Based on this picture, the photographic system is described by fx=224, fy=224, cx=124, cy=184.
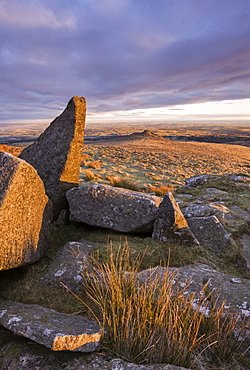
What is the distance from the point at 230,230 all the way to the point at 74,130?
556 cm

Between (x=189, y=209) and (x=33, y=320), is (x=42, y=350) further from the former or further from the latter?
(x=189, y=209)

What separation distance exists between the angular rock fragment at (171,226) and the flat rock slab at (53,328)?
3153mm

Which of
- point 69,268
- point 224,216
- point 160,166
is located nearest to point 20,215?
point 69,268

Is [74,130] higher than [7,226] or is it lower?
higher

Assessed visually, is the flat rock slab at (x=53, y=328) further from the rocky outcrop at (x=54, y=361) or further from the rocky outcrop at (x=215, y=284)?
the rocky outcrop at (x=215, y=284)

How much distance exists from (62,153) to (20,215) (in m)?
2.85

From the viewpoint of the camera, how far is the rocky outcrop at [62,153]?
684 centimetres

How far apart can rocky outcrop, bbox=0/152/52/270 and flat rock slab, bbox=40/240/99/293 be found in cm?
51

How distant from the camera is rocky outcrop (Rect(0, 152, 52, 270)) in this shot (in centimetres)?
415

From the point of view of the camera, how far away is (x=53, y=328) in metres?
2.60

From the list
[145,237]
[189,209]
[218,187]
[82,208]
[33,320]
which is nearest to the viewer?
[33,320]

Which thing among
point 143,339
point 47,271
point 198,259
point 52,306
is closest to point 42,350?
point 52,306

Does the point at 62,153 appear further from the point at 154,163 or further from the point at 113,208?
the point at 154,163

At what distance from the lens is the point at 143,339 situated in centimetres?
262
